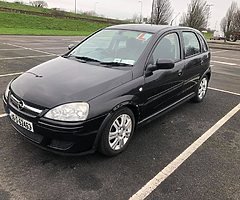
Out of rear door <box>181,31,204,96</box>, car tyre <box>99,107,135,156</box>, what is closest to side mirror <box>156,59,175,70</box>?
car tyre <box>99,107,135,156</box>

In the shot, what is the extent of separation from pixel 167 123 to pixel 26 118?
248 centimetres

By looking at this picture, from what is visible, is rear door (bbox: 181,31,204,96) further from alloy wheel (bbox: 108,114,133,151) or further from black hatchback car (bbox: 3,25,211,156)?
alloy wheel (bbox: 108,114,133,151)

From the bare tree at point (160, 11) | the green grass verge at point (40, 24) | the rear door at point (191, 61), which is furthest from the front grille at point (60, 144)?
the bare tree at point (160, 11)

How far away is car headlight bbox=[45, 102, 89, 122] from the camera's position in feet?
9.47

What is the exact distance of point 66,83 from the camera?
3254 mm

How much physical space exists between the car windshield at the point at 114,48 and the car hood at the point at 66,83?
27 cm

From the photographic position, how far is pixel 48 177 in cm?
293

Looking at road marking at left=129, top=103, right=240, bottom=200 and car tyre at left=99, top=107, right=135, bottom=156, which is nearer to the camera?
road marking at left=129, top=103, right=240, bottom=200

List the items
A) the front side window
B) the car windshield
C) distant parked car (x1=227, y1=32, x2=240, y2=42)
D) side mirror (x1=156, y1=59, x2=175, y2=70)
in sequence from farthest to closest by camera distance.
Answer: distant parked car (x1=227, y1=32, x2=240, y2=42) < the front side window < the car windshield < side mirror (x1=156, y1=59, x2=175, y2=70)

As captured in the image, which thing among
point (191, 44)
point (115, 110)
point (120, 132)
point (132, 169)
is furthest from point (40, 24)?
point (132, 169)

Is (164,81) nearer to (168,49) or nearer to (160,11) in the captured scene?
(168,49)

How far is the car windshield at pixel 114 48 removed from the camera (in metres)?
3.86

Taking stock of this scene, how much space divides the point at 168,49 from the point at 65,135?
2.31 meters

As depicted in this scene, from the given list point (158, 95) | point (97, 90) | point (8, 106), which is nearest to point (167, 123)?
point (158, 95)
